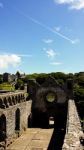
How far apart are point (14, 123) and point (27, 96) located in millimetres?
9207

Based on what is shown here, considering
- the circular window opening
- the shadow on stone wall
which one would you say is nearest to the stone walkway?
the shadow on stone wall

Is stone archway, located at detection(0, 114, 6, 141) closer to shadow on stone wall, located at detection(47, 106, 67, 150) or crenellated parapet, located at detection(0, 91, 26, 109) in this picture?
crenellated parapet, located at detection(0, 91, 26, 109)

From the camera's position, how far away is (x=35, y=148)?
82.5ft

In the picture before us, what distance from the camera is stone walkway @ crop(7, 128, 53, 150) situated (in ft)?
83.6

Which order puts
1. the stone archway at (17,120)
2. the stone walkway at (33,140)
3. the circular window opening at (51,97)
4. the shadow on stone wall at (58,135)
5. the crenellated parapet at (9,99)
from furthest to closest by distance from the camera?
the circular window opening at (51,97), the stone archway at (17,120), the crenellated parapet at (9,99), the shadow on stone wall at (58,135), the stone walkway at (33,140)

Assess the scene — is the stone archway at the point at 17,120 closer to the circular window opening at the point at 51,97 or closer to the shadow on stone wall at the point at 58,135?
the shadow on stone wall at the point at 58,135

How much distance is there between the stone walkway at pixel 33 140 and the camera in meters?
25.5

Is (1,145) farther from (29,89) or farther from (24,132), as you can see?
(29,89)

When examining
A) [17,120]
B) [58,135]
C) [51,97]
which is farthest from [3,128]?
[51,97]

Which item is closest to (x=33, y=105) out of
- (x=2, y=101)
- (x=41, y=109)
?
(x=41, y=109)

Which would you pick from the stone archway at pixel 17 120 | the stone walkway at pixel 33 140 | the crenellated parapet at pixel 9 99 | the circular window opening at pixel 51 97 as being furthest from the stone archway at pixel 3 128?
the circular window opening at pixel 51 97

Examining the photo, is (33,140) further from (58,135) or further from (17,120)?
(17,120)

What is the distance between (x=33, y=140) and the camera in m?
28.3

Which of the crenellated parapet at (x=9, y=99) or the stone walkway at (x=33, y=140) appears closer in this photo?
the stone walkway at (x=33, y=140)
